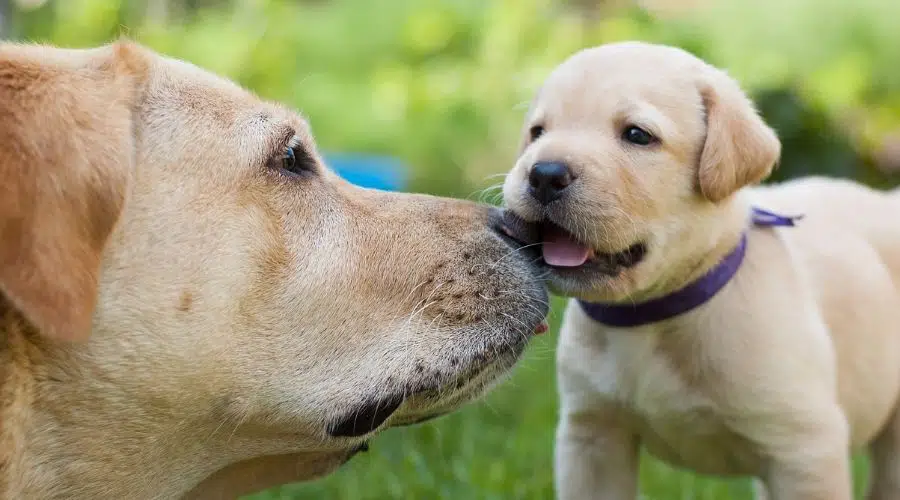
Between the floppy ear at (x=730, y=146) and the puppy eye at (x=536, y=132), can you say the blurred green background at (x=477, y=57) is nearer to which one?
the puppy eye at (x=536, y=132)

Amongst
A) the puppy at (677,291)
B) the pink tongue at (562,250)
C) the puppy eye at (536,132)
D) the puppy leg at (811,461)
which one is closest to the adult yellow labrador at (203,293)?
the pink tongue at (562,250)

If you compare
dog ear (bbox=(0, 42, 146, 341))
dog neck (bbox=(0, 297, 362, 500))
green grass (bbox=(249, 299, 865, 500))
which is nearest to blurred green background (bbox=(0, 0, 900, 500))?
green grass (bbox=(249, 299, 865, 500))

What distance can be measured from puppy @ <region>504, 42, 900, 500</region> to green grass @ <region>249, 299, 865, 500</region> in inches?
22.6

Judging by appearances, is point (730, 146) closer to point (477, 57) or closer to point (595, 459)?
point (595, 459)

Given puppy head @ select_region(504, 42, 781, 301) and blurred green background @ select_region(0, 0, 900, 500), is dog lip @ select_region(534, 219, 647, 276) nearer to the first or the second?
puppy head @ select_region(504, 42, 781, 301)

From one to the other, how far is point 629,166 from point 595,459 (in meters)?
1.00

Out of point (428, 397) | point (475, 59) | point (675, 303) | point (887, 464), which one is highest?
point (428, 397)

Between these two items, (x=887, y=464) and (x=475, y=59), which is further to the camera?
(x=475, y=59)

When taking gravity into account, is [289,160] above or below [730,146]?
above

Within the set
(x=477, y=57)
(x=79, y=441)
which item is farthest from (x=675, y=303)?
(x=477, y=57)

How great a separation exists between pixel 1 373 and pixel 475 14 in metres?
9.26

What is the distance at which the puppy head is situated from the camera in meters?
3.08

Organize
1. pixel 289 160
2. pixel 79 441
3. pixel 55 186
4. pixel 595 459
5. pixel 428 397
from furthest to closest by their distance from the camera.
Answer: pixel 595 459 < pixel 289 160 < pixel 428 397 < pixel 79 441 < pixel 55 186

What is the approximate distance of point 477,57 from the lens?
10688 millimetres
